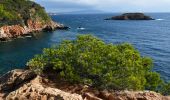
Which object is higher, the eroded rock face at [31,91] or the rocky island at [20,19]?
the eroded rock face at [31,91]

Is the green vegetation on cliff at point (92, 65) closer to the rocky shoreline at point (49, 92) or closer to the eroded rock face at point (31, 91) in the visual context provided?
the rocky shoreline at point (49, 92)

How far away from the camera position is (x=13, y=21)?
16075 centimetres

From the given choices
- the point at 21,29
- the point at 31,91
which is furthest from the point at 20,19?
the point at 31,91

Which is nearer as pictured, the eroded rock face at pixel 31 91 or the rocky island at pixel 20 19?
the eroded rock face at pixel 31 91

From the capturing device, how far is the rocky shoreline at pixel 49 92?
111 ft

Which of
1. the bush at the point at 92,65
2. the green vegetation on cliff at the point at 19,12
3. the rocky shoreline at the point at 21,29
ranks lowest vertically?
the rocky shoreline at the point at 21,29

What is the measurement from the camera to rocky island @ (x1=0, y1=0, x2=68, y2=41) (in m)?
153

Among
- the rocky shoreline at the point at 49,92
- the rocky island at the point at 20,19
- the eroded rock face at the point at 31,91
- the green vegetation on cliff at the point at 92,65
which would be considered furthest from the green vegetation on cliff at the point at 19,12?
the rocky shoreline at the point at 49,92

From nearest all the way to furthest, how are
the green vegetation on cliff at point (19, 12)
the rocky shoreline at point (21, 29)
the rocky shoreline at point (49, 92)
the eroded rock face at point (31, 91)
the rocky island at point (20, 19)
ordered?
the eroded rock face at point (31, 91)
the rocky shoreline at point (49, 92)
the rocky shoreline at point (21, 29)
the rocky island at point (20, 19)
the green vegetation on cliff at point (19, 12)

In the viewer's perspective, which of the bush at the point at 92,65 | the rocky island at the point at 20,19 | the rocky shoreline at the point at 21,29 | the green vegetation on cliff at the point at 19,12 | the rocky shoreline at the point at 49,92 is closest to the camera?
the rocky shoreline at the point at 49,92

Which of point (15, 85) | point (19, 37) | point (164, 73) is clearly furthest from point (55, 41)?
point (15, 85)

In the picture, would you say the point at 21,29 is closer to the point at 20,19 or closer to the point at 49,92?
the point at 20,19

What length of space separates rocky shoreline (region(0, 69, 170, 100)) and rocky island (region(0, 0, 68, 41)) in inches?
4040

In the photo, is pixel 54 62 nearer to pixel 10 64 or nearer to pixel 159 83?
pixel 159 83
